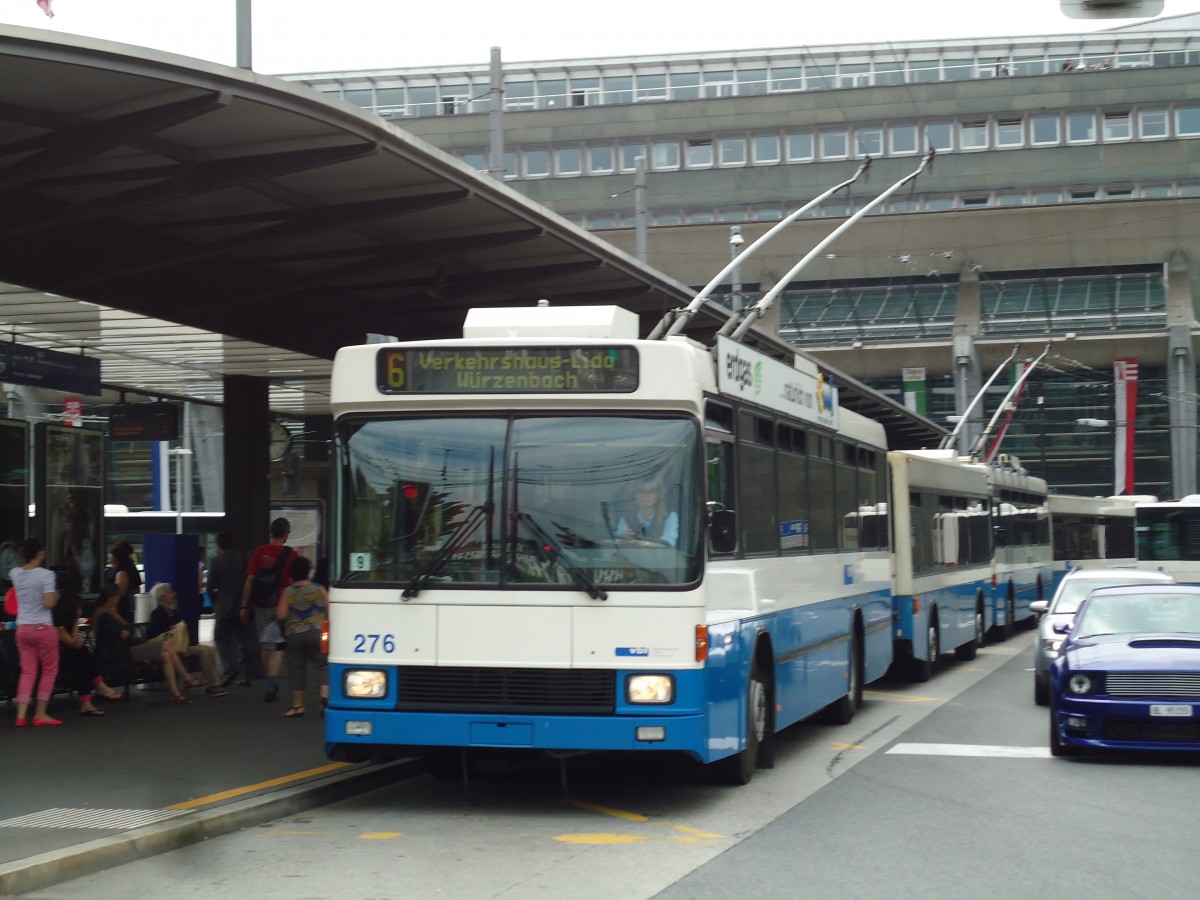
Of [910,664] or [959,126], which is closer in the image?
[910,664]

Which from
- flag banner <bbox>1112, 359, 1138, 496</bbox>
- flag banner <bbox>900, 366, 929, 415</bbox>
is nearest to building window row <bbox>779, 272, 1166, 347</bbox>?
flag banner <bbox>900, 366, 929, 415</bbox>

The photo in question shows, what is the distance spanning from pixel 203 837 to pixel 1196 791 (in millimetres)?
6481

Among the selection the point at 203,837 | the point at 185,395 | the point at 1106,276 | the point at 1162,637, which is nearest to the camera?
the point at 203,837

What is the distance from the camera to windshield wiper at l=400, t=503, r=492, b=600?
32.3 ft

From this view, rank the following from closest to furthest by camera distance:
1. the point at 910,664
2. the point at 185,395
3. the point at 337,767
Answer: the point at 337,767
the point at 910,664
the point at 185,395

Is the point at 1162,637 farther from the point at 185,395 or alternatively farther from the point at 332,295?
the point at 185,395

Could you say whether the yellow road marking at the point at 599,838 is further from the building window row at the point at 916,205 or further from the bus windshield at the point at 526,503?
the building window row at the point at 916,205

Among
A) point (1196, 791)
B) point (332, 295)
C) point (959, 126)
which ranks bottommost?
point (1196, 791)

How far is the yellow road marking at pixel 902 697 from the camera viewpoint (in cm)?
1834

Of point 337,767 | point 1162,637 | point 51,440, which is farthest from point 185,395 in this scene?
point 1162,637

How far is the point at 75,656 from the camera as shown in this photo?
16.0 m

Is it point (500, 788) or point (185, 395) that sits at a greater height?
point (185, 395)

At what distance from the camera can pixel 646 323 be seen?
861 inches

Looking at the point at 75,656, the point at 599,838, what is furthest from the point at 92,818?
the point at 75,656
